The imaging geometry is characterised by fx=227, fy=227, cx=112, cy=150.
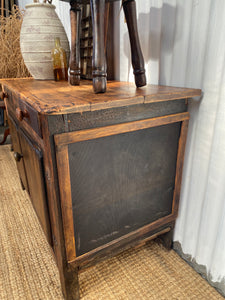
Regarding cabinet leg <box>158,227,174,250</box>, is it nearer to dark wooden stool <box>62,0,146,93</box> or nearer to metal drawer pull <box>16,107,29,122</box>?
dark wooden stool <box>62,0,146,93</box>

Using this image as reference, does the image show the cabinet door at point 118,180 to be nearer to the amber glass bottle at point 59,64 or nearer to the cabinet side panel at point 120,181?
the cabinet side panel at point 120,181

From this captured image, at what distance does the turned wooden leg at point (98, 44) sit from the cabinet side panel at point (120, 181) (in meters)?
0.19

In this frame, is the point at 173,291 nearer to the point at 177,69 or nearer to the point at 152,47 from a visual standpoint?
the point at 177,69

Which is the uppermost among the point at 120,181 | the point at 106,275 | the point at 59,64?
the point at 59,64

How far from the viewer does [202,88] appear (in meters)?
0.84

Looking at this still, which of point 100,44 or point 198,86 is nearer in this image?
point 100,44

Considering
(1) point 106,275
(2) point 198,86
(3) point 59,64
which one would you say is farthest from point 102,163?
(3) point 59,64

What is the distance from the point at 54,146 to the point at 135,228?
1.76ft

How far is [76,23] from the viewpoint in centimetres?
97

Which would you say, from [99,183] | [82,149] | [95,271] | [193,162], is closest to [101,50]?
[82,149]

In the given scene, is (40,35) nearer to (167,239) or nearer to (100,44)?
(100,44)

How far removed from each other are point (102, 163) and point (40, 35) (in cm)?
81

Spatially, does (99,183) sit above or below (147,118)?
below

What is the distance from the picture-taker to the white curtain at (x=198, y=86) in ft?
2.57
